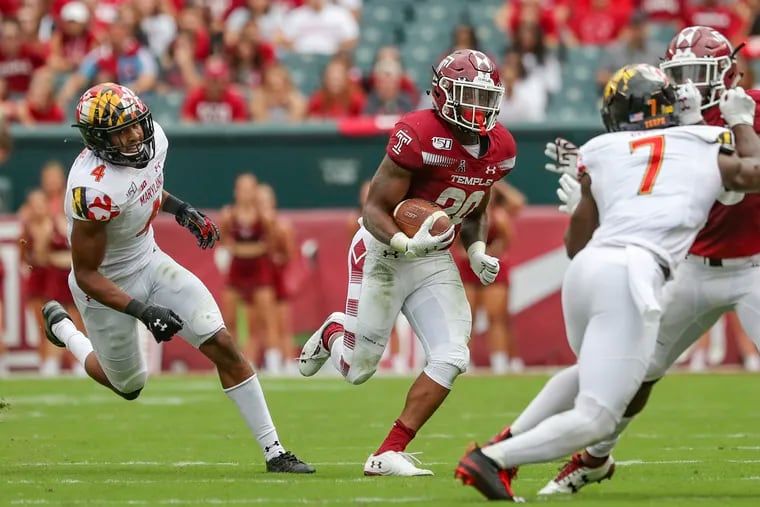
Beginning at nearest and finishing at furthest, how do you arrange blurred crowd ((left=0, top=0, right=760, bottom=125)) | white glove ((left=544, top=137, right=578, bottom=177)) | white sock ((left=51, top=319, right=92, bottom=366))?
white glove ((left=544, top=137, right=578, bottom=177)), white sock ((left=51, top=319, right=92, bottom=366)), blurred crowd ((left=0, top=0, right=760, bottom=125))

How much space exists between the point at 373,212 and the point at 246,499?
1648mm

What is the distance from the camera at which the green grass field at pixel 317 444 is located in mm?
5789

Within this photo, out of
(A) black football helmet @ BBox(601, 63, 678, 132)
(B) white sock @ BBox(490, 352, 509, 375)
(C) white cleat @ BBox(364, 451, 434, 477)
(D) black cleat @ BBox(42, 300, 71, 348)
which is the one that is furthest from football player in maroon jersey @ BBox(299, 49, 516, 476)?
(B) white sock @ BBox(490, 352, 509, 375)

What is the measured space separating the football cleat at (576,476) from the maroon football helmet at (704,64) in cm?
171

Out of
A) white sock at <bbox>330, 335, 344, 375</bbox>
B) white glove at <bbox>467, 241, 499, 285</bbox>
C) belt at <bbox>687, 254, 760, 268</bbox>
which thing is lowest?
white sock at <bbox>330, 335, 344, 375</bbox>

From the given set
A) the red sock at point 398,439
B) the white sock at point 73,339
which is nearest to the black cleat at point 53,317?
the white sock at point 73,339

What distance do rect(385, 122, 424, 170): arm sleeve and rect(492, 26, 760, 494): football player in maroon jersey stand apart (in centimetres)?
76

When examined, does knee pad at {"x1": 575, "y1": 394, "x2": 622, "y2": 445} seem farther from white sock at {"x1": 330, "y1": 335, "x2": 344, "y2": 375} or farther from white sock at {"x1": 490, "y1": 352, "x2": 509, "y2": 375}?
white sock at {"x1": 490, "y1": 352, "x2": 509, "y2": 375}

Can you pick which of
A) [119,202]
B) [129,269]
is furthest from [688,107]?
[129,269]

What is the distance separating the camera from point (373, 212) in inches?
263

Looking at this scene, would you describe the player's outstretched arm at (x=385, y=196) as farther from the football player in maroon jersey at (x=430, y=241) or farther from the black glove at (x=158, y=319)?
the black glove at (x=158, y=319)

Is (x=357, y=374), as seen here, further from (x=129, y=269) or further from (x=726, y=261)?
(x=726, y=261)

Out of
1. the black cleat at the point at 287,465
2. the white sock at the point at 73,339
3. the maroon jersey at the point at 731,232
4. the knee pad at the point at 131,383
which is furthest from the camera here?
the white sock at the point at 73,339

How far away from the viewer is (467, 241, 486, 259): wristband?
6.91 metres
